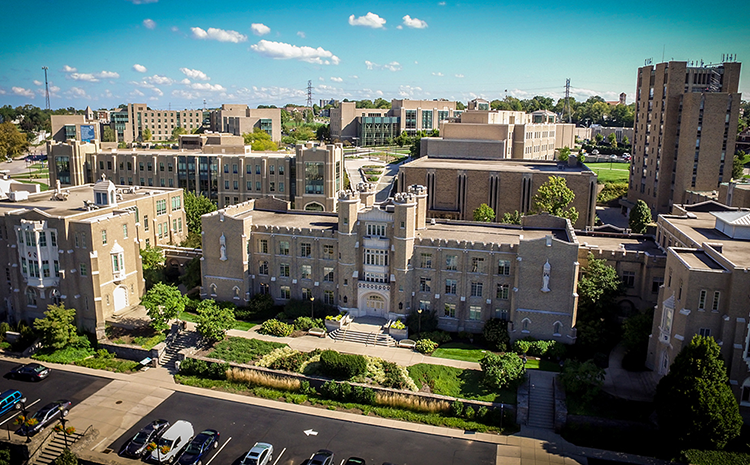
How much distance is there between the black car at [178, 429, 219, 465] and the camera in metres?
38.1

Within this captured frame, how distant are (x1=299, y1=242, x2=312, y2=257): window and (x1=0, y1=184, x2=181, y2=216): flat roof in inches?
858

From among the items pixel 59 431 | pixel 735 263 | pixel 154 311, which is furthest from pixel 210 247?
pixel 735 263

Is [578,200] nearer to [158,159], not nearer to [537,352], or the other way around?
[537,352]

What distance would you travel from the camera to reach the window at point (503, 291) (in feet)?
180

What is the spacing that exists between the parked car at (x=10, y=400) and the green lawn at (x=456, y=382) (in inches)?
1261

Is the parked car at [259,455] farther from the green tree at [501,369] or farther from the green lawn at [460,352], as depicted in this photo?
the green lawn at [460,352]

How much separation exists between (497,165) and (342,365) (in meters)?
63.1

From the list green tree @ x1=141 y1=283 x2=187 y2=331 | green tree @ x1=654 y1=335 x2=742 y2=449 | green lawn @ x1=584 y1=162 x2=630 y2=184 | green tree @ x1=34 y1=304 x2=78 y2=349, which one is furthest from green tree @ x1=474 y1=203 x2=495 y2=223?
green lawn @ x1=584 y1=162 x2=630 y2=184

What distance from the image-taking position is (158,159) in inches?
3856

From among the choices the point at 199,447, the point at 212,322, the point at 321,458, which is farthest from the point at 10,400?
the point at 321,458

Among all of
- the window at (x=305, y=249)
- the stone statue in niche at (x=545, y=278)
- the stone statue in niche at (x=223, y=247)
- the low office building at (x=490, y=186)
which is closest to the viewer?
the stone statue in niche at (x=545, y=278)

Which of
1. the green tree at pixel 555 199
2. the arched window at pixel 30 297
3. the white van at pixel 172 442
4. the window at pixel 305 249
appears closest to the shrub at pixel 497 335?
the window at pixel 305 249

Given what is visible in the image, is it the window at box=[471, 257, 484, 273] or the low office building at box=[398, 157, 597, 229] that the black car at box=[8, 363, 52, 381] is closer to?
the window at box=[471, 257, 484, 273]

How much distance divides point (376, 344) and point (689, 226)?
34.4m
